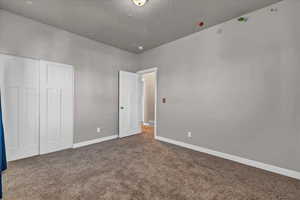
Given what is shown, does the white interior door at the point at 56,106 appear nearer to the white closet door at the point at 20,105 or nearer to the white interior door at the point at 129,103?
the white closet door at the point at 20,105

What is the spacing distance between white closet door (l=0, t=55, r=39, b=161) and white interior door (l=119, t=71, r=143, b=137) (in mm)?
2037

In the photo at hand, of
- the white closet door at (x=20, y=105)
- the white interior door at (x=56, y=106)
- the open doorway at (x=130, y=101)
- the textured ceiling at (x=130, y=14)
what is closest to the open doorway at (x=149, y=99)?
the open doorway at (x=130, y=101)

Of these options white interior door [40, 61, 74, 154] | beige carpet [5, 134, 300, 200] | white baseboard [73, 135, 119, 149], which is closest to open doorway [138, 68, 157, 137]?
white baseboard [73, 135, 119, 149]

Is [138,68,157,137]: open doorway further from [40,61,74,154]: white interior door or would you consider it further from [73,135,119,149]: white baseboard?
[40,61,74,154]: white interior door

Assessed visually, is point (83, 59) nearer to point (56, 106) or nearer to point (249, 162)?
point (56, 106)

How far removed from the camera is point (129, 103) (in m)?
4.32

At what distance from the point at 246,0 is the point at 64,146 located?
4.71 m

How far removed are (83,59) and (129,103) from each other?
1869 millimetres

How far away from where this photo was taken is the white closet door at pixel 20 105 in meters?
2.38

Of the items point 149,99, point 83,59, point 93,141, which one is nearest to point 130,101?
point 93,141

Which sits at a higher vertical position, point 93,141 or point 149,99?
point 149,99

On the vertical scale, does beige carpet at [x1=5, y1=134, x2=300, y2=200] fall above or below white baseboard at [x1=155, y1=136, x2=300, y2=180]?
below

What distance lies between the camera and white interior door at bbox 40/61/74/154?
277 centimetres

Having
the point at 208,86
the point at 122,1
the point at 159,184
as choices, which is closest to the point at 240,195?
the point at 159,184
